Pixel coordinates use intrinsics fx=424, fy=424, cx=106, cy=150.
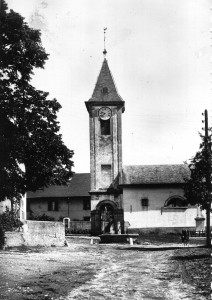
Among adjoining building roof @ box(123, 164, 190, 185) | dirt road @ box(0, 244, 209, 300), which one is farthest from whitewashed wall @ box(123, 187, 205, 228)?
dirt road @ box(0, 244, 209, 300)

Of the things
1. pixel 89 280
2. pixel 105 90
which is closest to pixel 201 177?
pixel 89 280

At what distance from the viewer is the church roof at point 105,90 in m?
48.2

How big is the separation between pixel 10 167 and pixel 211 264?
906 cm

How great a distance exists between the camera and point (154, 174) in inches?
1832

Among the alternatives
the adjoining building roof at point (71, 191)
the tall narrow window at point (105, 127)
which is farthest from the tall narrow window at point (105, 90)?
the adjoining building roof at point (71, 191)

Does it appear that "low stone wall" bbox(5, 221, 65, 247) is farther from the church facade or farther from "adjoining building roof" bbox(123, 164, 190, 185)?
"adjoining building roof" bbox(123, 164, 190, 185)

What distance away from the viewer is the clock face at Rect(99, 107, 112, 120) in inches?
1875

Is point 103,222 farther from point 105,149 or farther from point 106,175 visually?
point 105,149

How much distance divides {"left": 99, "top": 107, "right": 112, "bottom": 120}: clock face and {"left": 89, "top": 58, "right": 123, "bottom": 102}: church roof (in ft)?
3.34

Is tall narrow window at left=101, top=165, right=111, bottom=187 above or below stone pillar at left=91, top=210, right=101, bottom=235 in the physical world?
above

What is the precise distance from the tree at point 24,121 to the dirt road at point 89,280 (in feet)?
14.2

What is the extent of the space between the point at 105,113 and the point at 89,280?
3667cm

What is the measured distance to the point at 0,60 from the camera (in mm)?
18344

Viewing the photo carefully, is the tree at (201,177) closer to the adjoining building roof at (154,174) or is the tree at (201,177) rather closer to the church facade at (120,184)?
the church facade at (120,184)
